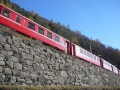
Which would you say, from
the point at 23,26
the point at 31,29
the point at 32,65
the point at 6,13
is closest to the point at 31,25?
the point at 31,29

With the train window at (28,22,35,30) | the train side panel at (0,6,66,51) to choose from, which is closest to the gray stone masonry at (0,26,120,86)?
the train side panel at (0,6,66,51)

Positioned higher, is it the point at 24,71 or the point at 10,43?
the point at 10,43

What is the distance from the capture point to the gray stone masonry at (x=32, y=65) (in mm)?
8078

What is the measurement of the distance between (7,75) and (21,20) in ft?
17.8

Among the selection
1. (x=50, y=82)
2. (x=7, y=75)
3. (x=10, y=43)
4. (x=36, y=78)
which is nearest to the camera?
(x=7, y=75)

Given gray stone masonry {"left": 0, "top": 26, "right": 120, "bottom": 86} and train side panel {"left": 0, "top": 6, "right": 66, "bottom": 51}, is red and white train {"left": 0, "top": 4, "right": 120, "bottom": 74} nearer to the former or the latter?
train side panel {"left": 0, "top": 6, "right": 66, "bottom": 51}

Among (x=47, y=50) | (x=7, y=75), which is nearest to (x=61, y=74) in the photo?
(x=47, y=50)

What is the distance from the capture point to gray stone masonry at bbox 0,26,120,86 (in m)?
8.08

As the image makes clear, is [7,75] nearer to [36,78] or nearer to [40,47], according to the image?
[36,78]

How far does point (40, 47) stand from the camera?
10.9 meters

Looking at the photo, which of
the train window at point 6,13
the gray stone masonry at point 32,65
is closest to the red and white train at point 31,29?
the train window at point 6,13

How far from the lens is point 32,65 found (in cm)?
956

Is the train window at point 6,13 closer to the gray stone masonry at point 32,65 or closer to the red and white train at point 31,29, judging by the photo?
the red and white train at point 31,29

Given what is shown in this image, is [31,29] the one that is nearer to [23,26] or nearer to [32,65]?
[23,26]
